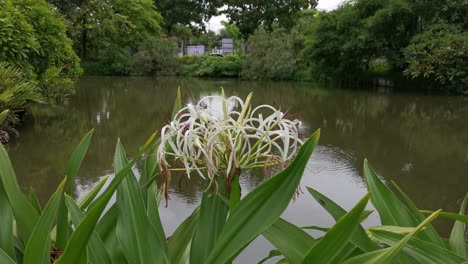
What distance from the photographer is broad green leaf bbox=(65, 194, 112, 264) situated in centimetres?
98

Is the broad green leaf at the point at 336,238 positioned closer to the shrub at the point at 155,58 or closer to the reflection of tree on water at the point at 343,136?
the reflection of tree on water at the point at 343,136

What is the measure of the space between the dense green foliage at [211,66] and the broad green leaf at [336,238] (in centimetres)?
2219

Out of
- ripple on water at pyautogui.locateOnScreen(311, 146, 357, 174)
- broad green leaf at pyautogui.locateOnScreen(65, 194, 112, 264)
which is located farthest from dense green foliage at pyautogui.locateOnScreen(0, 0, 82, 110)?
broad green leaf at pyautogui.locateOnScreen(65, 194, 112, 264)

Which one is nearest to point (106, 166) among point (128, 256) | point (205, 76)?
point (128, 256)

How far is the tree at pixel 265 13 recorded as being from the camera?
28781 millimetres

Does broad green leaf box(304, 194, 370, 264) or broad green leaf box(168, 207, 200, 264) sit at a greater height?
broad green leaf box(304, 194, 370, 264)

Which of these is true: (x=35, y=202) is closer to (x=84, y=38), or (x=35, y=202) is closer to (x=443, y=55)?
(x=443, y=55)

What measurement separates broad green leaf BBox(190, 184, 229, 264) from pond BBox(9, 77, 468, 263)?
0.97 feet

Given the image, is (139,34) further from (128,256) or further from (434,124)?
(128,256)

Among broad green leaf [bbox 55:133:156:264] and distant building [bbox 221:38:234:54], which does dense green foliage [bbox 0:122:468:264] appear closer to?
broad green leaf [bbox 55:133:156:264]

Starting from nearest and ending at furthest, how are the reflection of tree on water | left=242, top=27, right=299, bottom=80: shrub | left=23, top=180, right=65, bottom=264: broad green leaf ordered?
1. left=23, top=180, right=65, bottom=264: broad green leaf
2. the reflection of tree on water
3. left=242, top=27, right=299, bottom=80: shrub

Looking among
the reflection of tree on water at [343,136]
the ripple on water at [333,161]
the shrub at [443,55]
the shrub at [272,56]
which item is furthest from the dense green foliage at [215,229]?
the shrub at [272,56]

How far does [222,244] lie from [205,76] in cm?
2332

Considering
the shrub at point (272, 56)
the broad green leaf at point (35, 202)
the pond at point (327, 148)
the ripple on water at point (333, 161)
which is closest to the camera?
the broad green leaf at point (35, 202)
